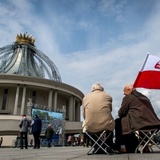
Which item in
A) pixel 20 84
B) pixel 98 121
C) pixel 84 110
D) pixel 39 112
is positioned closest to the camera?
pixel 98 121

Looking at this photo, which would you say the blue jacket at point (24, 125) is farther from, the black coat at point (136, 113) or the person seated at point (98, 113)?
the black coat at point (136, 113)

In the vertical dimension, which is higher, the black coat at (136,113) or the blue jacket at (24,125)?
the blue jacket at (24,125)

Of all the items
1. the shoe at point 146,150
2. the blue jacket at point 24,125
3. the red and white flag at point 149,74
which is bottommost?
the shoe at point 146,150

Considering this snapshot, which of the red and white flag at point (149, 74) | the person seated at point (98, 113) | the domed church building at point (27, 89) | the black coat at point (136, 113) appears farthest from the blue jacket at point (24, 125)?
the domed church building at point (27, 89)

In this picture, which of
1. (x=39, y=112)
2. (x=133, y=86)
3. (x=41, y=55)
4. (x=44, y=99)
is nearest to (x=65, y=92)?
(x=44, y=99)

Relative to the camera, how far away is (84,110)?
16.2 feet

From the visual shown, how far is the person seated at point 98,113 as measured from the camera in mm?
4645

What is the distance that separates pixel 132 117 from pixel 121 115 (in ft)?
1.16

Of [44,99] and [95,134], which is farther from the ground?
[44,99]

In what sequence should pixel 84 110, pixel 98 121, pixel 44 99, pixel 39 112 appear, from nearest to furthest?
pixel 98 121
pixel 84 110
pixel 39 112
pixel 44 99

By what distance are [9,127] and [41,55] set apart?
17.4 meters

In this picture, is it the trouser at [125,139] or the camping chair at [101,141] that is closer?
the camping chair at [101,141]

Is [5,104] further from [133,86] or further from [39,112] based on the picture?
[133,86]

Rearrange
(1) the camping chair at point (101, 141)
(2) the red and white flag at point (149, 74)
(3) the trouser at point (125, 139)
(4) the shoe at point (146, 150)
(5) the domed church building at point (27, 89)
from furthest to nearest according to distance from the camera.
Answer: (5) the domed church building at point (27, 89), (2) the red and white flag at point (149, 74), (3) the trouser at point (125, 139), (4) the shoe at point (146, 150), (1) the camping chair at point (101, 141)
